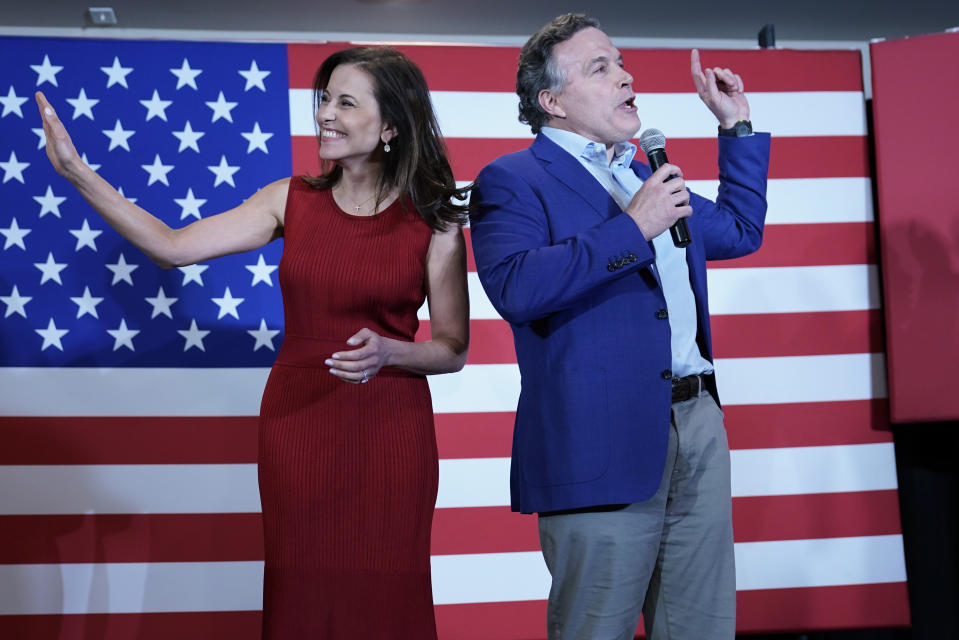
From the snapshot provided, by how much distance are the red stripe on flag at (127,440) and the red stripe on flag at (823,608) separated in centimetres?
170

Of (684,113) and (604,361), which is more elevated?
(684,113)

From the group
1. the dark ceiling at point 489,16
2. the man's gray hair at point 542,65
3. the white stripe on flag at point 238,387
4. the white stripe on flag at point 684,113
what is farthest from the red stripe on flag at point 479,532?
the dark ceiling at point 489,16

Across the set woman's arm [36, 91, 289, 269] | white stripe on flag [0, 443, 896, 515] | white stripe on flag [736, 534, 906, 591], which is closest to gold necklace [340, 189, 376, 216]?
woman's arm [36, 91, 289, 269]

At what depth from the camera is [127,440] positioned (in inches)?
110

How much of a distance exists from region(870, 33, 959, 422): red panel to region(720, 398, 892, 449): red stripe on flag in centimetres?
14

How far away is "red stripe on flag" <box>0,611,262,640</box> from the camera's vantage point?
2.76 metres

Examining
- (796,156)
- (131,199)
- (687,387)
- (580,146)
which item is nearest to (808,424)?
(796,156)

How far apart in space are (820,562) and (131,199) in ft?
8.25

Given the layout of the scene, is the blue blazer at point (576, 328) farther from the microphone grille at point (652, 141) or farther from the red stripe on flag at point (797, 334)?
the red stripe on flag at point (797, 334)

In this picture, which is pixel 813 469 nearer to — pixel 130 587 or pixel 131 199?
pixel 130 587

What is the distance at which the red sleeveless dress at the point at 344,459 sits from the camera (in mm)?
1682

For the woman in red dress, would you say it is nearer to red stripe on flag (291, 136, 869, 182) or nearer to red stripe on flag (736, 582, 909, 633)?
red stripe on flag (291, 136, 869, 182)

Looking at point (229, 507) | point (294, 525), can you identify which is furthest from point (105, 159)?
point (294, 525)

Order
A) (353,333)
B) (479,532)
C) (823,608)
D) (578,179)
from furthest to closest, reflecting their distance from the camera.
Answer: (823,608) → (479,532) → (353,333) → (578,179)
